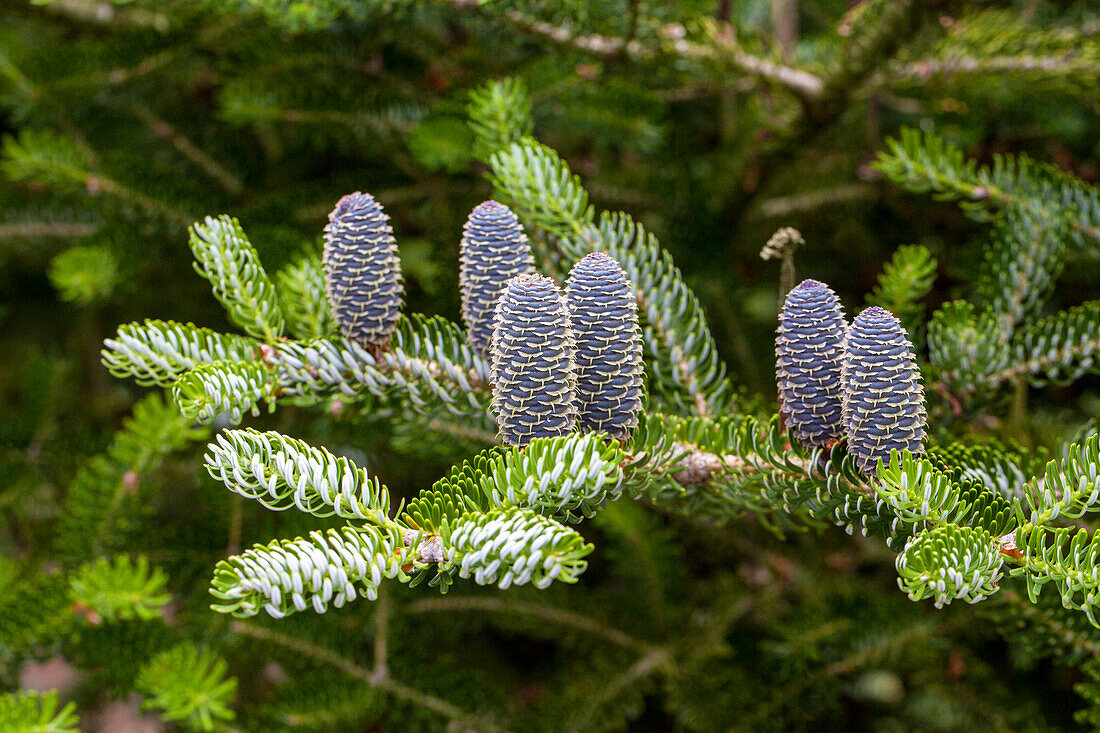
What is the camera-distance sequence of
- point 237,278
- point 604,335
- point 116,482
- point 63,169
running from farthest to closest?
point 63,169
point 116,482
point 237,278
point 604,335

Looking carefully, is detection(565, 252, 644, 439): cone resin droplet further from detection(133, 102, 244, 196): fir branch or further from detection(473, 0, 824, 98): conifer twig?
detection(133, 102, 244, 196): fir branch

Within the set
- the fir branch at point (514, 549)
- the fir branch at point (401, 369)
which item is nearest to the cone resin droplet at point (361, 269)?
the fir branch at point (401, 369)

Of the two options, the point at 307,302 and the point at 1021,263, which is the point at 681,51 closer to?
the point at 1021,263

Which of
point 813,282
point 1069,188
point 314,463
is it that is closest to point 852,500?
point 813,282

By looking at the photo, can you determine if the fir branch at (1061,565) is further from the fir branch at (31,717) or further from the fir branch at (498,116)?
the fir branch at (31,717)

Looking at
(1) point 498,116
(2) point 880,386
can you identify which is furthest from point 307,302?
(2) point 880,386

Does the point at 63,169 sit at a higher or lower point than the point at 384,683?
higher

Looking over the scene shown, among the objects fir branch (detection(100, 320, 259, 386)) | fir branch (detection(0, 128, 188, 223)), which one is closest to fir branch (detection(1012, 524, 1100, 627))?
fir branch (detection(100, 320, 259, 386))
